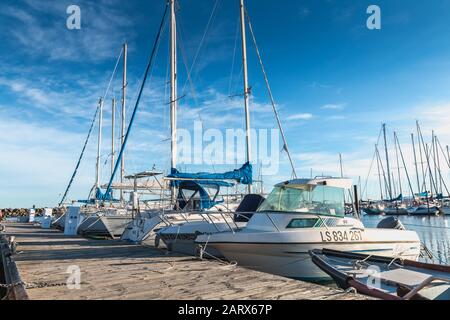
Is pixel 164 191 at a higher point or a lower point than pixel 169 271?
higher

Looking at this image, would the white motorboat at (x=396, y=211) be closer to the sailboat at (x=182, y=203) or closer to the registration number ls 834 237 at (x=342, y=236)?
the sailboat at (x=182, y=203)

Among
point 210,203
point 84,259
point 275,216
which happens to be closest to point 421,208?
point 210,203

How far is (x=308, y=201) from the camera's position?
10.7m

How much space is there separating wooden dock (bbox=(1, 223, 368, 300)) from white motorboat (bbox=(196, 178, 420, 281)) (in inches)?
61.6

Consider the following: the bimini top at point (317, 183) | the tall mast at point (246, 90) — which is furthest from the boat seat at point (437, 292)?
the tall mast at point (246, 90)

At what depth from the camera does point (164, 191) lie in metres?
18.5

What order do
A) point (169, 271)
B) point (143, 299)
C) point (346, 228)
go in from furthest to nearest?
point (346, 228) → point (169, 271) → point (143, 299)

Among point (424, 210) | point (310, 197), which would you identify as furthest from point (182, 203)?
point (424, 210)

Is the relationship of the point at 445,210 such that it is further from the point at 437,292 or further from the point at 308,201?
the point at 437,292

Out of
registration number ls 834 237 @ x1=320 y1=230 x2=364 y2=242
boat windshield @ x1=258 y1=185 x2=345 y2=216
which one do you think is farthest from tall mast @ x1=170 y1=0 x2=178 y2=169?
registration number ls 834 237 @ x1=320 y1=230 x2=364 y2=242

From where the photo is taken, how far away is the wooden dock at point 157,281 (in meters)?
5.15

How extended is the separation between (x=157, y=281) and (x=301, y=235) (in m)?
4.61
